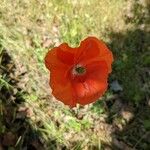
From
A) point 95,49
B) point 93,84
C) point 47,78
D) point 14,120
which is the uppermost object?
point 95,49

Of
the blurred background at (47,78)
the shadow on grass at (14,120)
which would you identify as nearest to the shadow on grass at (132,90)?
the blurred background at (47,78)

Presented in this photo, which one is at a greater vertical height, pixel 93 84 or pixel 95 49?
pixel 95 49

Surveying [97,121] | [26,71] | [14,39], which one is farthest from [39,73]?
[97,121]

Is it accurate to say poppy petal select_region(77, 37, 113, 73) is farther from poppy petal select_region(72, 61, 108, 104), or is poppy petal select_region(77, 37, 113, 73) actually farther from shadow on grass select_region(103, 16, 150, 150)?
shadow on grass select_region(103, 16, 150, 150)

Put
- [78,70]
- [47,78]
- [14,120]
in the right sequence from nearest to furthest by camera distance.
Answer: [78,70], [14,120], [47,78]

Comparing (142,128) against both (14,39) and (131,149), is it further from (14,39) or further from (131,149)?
(14,39)

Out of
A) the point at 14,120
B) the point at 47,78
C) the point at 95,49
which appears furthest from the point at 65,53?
the point at 47,78

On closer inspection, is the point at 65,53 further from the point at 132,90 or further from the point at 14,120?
the point at 132,90
